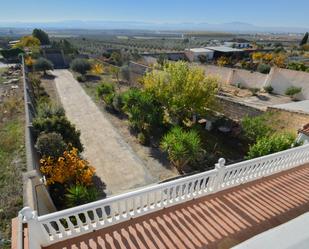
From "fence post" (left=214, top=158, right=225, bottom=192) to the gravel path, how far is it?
4250mm

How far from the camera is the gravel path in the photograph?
10.3m

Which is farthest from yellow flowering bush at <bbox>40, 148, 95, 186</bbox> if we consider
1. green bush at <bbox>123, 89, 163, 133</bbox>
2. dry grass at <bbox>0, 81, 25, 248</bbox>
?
green bush at <bbox>123, 89, 163, 133</bbox>

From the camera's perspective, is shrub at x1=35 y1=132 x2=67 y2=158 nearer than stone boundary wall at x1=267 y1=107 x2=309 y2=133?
Yes

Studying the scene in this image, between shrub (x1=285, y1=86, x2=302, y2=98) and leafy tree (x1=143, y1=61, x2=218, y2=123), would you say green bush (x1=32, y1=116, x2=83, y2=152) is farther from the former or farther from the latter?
shrub (x1=285, y1=86, x2=302, y2=98)

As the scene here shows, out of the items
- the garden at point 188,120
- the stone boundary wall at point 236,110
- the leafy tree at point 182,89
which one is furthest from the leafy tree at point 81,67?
the stone boundary wall at point 236,110

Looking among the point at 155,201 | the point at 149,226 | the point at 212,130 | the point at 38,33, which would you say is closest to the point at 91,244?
the point at 149,226

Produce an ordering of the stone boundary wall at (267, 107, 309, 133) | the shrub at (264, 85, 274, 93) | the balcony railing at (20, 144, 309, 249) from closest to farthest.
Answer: the balcony railing at (20, 144, 309, 249), the stone boundary wall at (267, 107, 309, 133), the shrub at (264, 85, 274, 93)

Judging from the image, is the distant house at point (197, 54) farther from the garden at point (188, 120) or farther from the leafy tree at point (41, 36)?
the leafy tree at point (41, 36)

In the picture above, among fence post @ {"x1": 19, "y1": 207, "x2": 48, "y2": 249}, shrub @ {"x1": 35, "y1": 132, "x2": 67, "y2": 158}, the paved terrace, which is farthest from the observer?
shrub @ {"x1": 35, "y1": 132, "x2": 67, "y2": 158}

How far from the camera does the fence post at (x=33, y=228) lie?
409 centimetres

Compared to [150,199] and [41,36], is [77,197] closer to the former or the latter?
[150,199]

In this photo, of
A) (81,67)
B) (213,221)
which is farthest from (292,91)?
(81,67)

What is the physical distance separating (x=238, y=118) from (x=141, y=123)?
23.2 feet

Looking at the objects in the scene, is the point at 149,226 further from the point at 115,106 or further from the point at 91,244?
the point at 115,106
